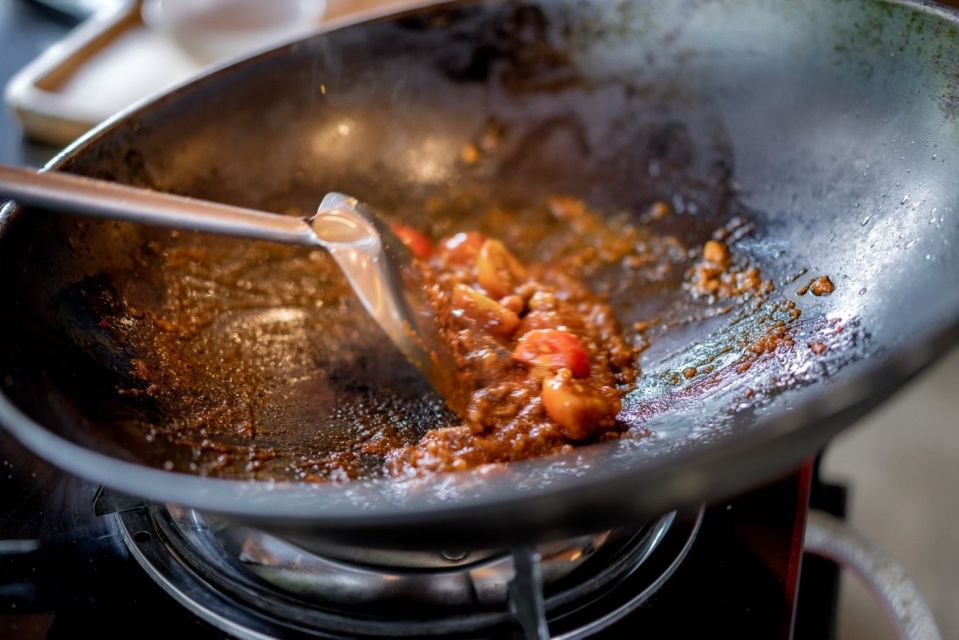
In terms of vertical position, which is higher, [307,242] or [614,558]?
[307,242]

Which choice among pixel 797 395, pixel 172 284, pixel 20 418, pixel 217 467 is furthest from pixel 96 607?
pixel 797 395

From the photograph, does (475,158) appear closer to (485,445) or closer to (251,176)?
(251,176)

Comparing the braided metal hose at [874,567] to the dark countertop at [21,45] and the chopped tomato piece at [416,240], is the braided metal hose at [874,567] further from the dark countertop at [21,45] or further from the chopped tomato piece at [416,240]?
the dark countertop at [21,45]

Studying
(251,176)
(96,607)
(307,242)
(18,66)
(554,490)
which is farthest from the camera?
(18,66)

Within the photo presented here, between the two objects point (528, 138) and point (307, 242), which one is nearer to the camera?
point (307, 242)

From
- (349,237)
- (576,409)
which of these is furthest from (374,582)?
(349,237)

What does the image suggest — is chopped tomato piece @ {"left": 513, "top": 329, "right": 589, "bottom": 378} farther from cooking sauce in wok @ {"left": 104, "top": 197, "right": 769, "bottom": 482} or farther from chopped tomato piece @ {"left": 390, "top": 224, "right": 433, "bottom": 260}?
chopped tomato piece @ {"left": 390, "top": 224, "right": 433, "bottom": 260}
